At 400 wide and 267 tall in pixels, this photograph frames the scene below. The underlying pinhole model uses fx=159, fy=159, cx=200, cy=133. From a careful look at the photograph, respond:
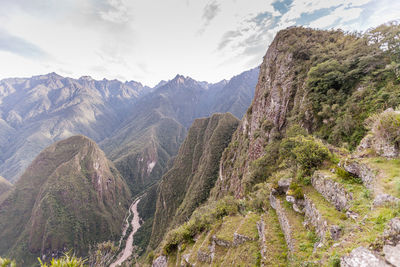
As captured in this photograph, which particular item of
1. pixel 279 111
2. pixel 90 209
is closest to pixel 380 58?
pixel 279 111

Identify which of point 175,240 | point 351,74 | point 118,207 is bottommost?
point 118,207

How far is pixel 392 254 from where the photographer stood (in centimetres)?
490

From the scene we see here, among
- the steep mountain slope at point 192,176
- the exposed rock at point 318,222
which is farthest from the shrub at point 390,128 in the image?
the steep mountain slope at point 192,176

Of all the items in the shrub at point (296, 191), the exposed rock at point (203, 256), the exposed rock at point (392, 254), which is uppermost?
the exposed rock at point (392, 254)

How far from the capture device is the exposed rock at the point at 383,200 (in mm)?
7203

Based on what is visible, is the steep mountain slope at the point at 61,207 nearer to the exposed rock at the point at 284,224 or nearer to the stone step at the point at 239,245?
the stone step at the point at 239,245

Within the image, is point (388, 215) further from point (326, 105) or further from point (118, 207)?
point (118, 207)

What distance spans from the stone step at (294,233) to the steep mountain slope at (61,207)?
137 meters

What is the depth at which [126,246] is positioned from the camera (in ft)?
346

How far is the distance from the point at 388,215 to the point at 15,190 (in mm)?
178443

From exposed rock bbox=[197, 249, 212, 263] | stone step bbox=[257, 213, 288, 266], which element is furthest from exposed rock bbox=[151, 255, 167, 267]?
stone step bbox=[257, 213, 288, 266]

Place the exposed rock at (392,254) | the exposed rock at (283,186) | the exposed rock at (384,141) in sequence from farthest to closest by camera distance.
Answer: the exposed rock at (283,186), the exposed rock at (384,141), the exposed rock at (392,254)

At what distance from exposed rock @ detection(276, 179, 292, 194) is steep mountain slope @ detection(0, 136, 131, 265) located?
13636 centimetres

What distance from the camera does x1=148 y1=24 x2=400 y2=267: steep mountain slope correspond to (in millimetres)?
7457
